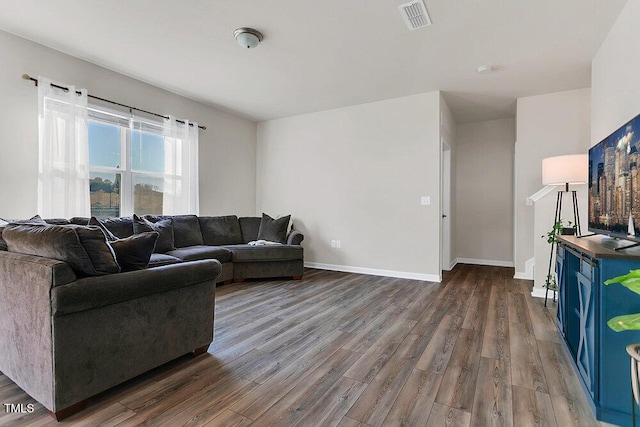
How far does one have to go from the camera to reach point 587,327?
5.51 feet

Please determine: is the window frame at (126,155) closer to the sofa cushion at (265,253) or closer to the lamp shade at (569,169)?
the sofa cushion at (265,253)

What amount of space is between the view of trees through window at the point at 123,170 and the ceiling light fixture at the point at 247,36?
207cm

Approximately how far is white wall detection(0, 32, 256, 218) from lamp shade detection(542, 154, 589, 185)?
14.8ft

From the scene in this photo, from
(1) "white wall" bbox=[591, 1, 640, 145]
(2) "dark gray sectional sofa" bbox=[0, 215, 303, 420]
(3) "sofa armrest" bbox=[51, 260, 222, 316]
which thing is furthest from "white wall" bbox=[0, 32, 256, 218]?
(1) "white wall" bbox=[591, 1, 640, 145]

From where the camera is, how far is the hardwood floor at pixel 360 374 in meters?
1.52

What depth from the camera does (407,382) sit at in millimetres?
1829

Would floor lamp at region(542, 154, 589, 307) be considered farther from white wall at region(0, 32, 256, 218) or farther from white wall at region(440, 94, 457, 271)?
white wall at region(0, 32, 256, 218)

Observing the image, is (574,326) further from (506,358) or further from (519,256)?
(519,256)

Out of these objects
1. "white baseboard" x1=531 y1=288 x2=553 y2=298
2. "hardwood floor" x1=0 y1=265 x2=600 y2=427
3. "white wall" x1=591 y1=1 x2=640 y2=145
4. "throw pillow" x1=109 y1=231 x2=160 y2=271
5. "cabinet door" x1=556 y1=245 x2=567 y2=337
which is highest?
"white wall" x1=591 y1=1 x2=640 y2=145

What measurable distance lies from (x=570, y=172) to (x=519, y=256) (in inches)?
69.1

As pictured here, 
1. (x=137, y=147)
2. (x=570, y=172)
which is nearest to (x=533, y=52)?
(x=570, y=172)

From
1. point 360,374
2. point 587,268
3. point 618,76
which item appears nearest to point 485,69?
point 618,76

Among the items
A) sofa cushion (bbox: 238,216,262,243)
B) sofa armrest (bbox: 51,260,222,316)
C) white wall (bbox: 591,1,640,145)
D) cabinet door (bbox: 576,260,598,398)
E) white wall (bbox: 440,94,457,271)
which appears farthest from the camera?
sofa cushion (bbox: 238,216,262,243)

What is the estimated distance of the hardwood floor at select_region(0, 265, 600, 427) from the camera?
1.52 meters
